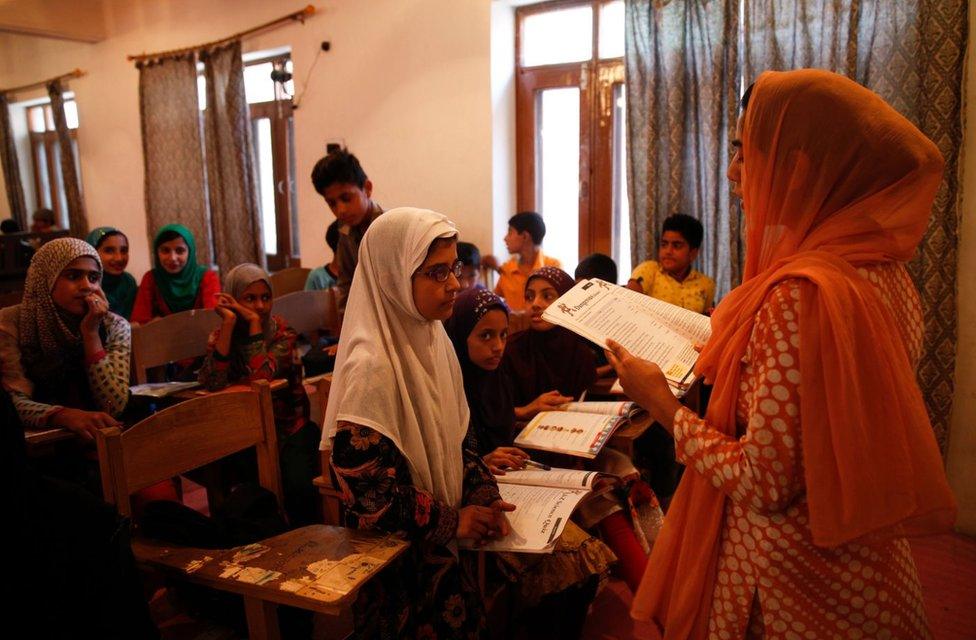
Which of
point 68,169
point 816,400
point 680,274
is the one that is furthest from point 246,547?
point 68,169

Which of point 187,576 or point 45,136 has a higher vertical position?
point 45,136

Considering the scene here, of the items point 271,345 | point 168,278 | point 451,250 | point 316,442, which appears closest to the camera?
point 451,250

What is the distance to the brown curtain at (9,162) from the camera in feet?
25.2

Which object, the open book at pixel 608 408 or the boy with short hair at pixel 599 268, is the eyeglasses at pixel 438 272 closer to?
the open book at pixel 608 408

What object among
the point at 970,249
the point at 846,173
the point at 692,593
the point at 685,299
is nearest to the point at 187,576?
the point at 692,593

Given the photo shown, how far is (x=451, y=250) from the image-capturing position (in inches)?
57.1

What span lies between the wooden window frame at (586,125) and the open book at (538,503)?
250 centimetres

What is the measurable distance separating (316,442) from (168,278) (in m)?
1.97

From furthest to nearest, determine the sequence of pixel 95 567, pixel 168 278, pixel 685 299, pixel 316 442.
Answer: pixel 168 278, pixel 685 299, pixel 316 442, pixel 95 567

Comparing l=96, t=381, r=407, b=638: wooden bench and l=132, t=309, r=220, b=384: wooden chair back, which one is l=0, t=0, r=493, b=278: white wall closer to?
l=132, t=309, r=220, b=384: wooden chair back

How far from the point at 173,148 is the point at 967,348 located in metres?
5.91

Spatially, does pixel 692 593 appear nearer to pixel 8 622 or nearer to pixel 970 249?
pixel 8 622

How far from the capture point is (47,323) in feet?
7.05

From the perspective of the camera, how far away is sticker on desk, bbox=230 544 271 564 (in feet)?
4.31
